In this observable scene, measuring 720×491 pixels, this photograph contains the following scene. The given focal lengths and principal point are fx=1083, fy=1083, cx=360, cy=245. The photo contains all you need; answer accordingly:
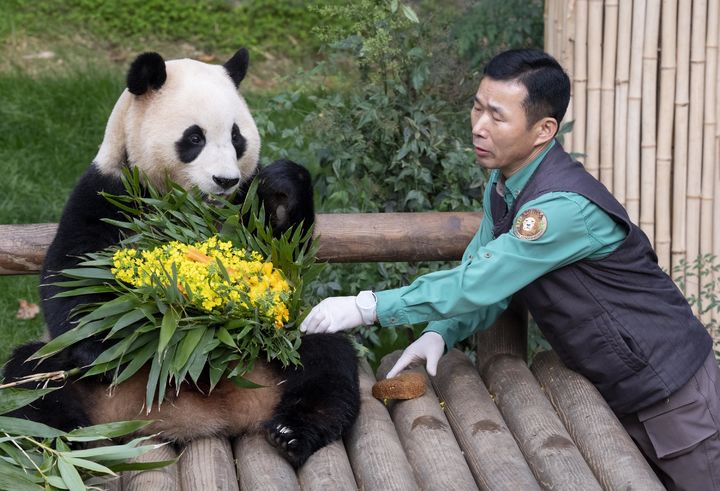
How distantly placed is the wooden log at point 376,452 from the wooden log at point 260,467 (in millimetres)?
174

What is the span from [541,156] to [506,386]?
661 millimetres

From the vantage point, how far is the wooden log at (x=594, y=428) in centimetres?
258

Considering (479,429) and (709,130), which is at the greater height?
(709,130)

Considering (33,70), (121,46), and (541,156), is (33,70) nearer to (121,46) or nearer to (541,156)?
(121,46)

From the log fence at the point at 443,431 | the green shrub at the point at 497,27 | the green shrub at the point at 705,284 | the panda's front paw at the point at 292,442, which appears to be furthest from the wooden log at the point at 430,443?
the green shrub at the point at 497,27

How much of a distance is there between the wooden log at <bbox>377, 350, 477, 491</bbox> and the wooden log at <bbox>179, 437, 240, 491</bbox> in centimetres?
45

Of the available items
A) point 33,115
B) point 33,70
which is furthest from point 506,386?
point 33,70

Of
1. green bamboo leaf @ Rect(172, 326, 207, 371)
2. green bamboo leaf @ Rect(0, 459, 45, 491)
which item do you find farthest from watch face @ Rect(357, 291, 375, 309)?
green bamboo leaf @ Rect(0, 459, 45, 491)

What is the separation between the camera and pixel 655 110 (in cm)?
412

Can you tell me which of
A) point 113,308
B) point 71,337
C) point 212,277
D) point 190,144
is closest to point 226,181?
point 190,144

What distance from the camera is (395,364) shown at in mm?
3098

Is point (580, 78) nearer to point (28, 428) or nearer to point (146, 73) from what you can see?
point (146, 73)

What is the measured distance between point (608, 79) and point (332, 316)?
190 centimetres

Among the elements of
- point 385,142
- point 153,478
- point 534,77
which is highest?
point 534,77
